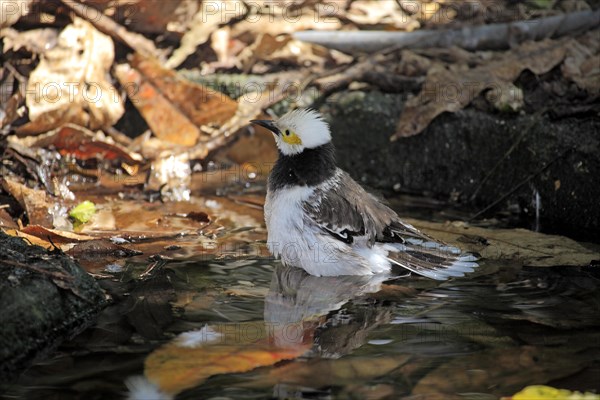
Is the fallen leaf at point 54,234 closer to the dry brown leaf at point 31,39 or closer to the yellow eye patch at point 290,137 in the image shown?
the yellow eye patch at point 290,137

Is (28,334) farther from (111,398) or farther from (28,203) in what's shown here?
(28,203)

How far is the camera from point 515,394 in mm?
3303

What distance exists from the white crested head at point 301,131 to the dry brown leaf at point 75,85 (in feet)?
7.58

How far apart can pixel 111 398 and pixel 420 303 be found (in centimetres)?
188

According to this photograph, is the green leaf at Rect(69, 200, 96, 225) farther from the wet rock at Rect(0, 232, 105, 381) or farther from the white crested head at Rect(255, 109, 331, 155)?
the white crested head at Rect(255, 109, 331, 155)

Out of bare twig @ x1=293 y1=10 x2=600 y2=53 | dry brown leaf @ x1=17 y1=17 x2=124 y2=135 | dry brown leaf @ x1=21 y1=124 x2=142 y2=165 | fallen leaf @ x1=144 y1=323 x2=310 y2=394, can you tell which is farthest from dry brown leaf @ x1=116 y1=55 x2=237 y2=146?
fallen leaf @ x1=144 y1=323 x2=310 y2=394

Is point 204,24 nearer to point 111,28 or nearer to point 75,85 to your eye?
point 111,28

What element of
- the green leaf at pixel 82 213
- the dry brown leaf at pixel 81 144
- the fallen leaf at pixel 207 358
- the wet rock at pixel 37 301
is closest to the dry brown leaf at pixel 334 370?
the fallen leaf at pixel 207 358

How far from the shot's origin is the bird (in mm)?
5031

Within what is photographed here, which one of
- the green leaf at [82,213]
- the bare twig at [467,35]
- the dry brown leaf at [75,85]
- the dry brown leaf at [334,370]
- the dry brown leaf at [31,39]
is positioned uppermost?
the bare twig at [467,35]

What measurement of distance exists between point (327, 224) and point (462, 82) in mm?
2229

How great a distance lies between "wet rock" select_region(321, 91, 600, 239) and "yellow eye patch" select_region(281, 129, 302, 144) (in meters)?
1.73

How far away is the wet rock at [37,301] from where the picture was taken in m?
3.63

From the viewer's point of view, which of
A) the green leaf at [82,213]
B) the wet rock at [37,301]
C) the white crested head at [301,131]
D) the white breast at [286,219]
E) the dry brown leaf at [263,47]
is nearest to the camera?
the wet rock at [37,301]
